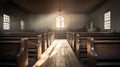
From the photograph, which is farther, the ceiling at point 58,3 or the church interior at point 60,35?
the ceiling at point 58,3

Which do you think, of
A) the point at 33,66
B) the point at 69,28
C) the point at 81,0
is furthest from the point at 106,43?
the point at 69,28

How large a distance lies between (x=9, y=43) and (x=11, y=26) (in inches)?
295

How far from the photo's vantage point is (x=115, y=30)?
6.80 metres

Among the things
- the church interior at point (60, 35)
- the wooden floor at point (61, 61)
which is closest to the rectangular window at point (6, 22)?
the church interior at point (60, 35)

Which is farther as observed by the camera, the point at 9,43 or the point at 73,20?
the point at 73,20

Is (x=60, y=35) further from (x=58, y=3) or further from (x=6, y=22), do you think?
(x=6, y=22)

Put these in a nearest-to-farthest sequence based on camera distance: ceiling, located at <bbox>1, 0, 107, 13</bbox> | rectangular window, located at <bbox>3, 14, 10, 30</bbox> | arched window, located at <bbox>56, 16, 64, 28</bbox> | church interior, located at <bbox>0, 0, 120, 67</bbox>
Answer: church interior, located at <bbox>0, 0, 120, 67</bbox> < rectangular window, located at <bbox>3, 14, 10, 30</bbox> < ceiling, located at <bbox>1, 0, 107, 13</bbox> < arched window, located at <bbox>56, 16, 64, 28</bbox>

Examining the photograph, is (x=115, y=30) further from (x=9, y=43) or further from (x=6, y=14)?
(x=6, y=14)

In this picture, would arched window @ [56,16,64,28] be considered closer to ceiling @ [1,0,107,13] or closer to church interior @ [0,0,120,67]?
church interior @ [0,0,120,67]

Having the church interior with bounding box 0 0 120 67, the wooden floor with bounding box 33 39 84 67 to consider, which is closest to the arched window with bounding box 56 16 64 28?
the church interior with bounding box 0 0 120 67

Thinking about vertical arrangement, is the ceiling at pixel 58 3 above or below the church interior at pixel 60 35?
above

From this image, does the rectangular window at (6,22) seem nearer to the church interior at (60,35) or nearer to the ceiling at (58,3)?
the church interior at (60,35)

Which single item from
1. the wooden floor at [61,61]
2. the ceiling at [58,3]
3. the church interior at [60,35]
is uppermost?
the ceiling at [58,3]

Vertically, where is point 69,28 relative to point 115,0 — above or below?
below
